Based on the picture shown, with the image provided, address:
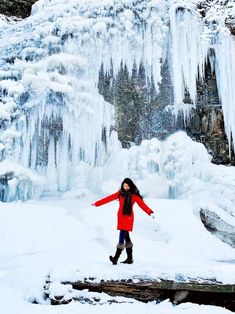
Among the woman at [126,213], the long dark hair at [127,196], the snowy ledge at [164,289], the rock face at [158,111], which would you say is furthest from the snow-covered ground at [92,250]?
the rock face at [158,111]

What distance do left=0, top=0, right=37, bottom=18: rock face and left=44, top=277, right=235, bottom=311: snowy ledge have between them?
12.2 metres

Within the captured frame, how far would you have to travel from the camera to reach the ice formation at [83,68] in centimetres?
1059

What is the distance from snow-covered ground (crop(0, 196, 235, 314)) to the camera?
175 inches

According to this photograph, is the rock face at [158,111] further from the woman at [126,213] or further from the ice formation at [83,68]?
the woman at [126,213]

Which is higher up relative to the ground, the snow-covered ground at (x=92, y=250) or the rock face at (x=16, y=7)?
the rock face at (x=16, y=7)

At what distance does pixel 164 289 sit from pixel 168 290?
7cm

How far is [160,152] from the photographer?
446 inches

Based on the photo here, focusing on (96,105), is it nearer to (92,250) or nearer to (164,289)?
(92,250)

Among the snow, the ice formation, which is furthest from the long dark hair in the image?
the ice formation

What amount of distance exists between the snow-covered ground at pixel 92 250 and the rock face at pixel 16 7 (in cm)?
773

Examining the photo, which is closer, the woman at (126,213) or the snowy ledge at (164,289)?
the snowy ledge at (164,289)

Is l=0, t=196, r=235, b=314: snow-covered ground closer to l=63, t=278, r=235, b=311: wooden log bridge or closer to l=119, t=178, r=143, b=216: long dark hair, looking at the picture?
l=63, t=278, r=235, b=311: wooden log bridge

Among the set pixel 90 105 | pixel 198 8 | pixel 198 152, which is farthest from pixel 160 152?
pixel 198 8

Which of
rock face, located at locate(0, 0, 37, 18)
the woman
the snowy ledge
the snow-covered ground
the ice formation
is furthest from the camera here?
rock face, located at locate(0, 0, 37, 18)
